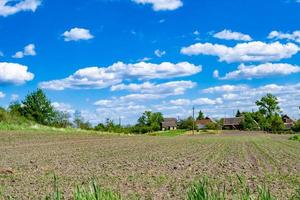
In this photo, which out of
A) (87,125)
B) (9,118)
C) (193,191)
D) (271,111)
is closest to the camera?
(193,191)

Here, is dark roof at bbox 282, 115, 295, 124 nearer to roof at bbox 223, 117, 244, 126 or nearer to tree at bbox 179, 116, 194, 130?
roof at bbox 223, 117, 244, 126

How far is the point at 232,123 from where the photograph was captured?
184500mm

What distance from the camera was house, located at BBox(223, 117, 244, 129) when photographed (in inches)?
7168

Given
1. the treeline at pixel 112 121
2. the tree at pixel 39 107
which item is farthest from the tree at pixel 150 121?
the tree at pixel 39 107

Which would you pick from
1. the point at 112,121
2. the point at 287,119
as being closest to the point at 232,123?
the point at 287,119

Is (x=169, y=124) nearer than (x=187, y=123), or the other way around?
(x=187, y=123)

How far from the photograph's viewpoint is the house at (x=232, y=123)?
182 meters

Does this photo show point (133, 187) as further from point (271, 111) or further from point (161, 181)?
point (271, 111)

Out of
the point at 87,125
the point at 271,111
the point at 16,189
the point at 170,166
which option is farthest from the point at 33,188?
the point at 271,111

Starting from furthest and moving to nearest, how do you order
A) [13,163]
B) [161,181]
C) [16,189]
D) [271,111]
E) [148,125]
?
[148,125]
[271,111]
[13,163]
[161,181]
[16,189]

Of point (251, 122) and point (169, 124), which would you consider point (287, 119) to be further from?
point (169, 124)

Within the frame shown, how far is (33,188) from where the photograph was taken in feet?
49.0

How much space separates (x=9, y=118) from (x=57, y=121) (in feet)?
148

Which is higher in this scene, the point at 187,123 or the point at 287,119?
the point at 287,119
